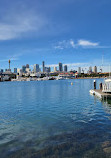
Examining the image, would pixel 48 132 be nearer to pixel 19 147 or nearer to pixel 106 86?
pixel 19 147

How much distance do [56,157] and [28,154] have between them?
1789 mm

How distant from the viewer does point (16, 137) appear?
1234 cm

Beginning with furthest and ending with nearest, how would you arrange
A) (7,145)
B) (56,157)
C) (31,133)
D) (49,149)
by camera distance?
(31,133) → (7,145) → (49,149) → (56,157)

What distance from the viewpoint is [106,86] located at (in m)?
33.5

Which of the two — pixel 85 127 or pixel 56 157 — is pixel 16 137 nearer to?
pixel 56 157

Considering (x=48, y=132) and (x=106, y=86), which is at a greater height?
(x=106, y=86)

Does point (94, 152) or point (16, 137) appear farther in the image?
point (16, 137)

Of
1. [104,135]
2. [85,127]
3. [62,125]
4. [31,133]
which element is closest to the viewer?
[104,135]

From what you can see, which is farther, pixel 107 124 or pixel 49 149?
pixel 107 124

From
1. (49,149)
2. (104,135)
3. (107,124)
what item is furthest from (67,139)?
(107,124)

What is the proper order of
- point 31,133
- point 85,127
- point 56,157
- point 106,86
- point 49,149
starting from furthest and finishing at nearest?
point 106,86, point 85,127, point 31,133, point 49,149, point 56,157

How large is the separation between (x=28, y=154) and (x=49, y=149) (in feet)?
4.62

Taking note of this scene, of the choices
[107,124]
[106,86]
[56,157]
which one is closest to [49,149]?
[56,157]

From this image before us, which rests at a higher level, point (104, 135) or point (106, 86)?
point (106, 86)
